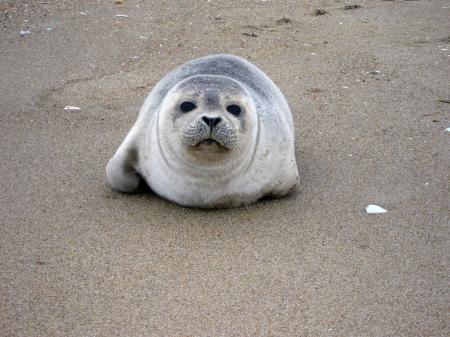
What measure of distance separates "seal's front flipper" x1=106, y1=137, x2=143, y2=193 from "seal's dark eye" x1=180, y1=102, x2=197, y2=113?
1.60ft

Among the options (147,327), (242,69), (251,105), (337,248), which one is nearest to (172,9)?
(242,69)

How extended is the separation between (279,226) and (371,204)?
59 cm

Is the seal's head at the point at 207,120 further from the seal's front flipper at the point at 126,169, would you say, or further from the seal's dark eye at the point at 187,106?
the seal's front flipper at the point at 126,169

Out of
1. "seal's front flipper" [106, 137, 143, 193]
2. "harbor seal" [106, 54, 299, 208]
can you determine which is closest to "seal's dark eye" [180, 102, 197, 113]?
"harbor seal" [106, 54, 299, 208]

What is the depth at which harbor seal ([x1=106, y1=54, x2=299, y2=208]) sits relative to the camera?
3629 millimetres

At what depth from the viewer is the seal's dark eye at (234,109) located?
3.71 m

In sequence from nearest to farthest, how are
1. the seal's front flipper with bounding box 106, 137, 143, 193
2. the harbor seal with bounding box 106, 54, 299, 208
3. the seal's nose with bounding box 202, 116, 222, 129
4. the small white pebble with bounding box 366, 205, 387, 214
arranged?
the seal's nose with bounding box 202, 116, 222, 129
the harbor seal with bounding box 106, 54, 299, 208
the small white pebble with bounding box 366, 205, 387, 214
the seal's front flipper with bounding box 106, 137, 143, 193

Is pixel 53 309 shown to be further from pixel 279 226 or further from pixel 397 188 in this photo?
pixel 397 188

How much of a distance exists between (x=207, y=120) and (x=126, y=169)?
74cm

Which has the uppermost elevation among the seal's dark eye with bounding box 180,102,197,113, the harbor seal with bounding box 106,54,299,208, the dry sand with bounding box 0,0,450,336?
the seal's dark eye with bounding box 180,102,197,113

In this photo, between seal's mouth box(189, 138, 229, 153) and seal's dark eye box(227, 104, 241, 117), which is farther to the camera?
seal's dark eye box(227, 104, 241, 117)

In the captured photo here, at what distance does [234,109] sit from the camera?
3.72 meters

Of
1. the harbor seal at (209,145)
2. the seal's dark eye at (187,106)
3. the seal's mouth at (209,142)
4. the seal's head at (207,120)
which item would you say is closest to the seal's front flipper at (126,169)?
the harbor seal at (209,145)

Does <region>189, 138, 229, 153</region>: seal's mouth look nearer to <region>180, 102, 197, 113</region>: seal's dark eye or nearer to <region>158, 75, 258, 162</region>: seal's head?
<region>158, 75, 258, 162</region>: seal's head
